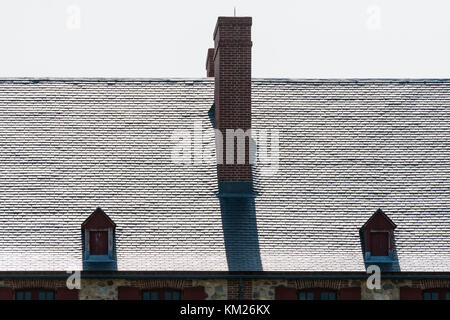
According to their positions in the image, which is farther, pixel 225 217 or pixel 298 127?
pixel 298 127

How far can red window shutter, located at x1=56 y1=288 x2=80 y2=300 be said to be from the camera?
28547mm

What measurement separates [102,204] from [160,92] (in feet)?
Answer: 16.2

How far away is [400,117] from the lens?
110 ft

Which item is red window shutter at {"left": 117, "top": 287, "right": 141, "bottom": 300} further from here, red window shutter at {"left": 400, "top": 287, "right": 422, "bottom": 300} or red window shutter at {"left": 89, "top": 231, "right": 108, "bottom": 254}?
red window shutter at {"left": 400, "top": 287, "right": 422, "bottom": 300}

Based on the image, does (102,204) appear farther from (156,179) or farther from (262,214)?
(262,214)

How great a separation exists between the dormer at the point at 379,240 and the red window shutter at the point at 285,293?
2110 mm

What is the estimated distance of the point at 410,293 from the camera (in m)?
29.0

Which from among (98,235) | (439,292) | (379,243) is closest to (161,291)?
(98,235)

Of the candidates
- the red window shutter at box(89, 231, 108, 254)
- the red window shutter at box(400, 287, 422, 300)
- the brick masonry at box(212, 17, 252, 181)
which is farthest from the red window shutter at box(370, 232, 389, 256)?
the red window shutter at box(89, 231, 108, 254)

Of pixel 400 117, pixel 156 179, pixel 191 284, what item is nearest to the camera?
pixel 191 284

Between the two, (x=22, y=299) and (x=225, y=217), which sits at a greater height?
(x=225, y=217)
